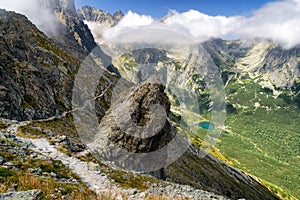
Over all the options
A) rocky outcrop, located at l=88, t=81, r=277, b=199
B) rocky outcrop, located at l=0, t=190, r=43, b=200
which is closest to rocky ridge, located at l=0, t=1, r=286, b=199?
rocky outcrop, located at l=88, t=81, r=277, b=199

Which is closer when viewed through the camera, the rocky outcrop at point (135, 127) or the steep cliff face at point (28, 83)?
the rocky outcrop at point (135, 127)

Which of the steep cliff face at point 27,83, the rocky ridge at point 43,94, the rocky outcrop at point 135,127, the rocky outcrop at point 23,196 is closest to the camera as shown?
the rocky outcrop at point 23,196

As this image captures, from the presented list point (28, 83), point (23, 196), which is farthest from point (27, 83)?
point (23, 196)

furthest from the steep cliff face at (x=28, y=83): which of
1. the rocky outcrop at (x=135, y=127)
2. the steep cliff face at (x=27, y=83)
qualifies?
the rocky outcrop at (x=135, y=127)

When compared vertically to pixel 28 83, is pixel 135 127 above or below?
below

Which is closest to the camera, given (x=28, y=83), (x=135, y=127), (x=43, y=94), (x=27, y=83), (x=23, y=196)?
(x=23, y=196)

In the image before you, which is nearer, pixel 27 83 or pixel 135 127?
pixel 135 127

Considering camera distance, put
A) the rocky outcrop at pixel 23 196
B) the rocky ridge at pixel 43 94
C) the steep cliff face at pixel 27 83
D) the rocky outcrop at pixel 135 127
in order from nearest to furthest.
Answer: the rocky outcrop at pixel 23 196 < the rocky outcrop at pixel 135 127 < the rocky ridge at pixel 43 94 < the steep cliff face at pixel 27 83

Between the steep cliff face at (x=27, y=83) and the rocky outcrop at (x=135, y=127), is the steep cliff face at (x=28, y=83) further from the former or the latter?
the rocky outcrop at (x=135, y=127)

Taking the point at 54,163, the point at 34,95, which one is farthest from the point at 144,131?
the point at 34,95

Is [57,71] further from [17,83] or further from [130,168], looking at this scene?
[130,168]

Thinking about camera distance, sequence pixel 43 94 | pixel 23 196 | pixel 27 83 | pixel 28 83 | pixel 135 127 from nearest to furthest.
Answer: pixel 23 196
pixel 135 127
pixel 27 83
pixel 28 83
pixel 43 94

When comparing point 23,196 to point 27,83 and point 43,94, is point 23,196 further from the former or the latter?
point 43,94
